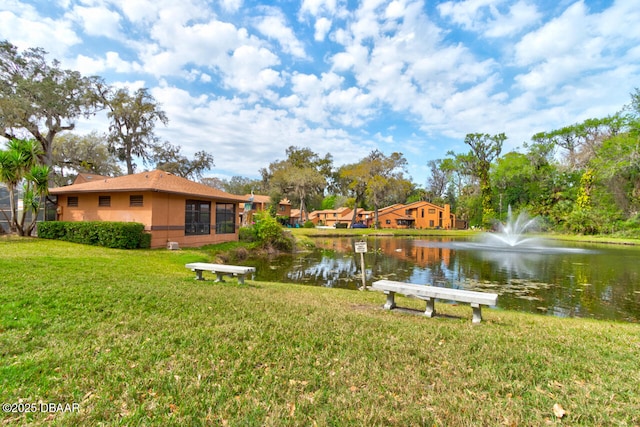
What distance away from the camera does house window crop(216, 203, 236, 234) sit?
18.8 m

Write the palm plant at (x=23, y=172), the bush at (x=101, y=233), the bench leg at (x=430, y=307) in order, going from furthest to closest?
1. the bush at (x=101, y=233)
2. the palm plant at (x=23, y=172)
3. the bench leg at (x=430, y=307)

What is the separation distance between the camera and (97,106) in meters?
24.2

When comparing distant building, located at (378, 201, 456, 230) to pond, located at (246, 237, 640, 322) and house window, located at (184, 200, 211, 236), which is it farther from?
house window, located at (184, 200, 211, 236)

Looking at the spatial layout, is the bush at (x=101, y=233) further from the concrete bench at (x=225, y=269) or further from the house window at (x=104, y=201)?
the concrete bench at (x=225, y=269)

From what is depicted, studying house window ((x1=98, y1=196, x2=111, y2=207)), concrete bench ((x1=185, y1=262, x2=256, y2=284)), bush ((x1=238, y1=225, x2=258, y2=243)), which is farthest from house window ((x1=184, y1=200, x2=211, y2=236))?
concrete bench ((x1=185, y1=262, x2=256, y2=284))

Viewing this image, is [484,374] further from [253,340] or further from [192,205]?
[192,205]

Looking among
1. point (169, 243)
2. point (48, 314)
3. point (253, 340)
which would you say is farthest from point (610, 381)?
point (169, 243)

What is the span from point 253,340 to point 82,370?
172 cm

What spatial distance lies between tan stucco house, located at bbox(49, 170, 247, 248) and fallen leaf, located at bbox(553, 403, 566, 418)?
49.0 ft

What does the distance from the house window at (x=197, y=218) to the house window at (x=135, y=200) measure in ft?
7.59

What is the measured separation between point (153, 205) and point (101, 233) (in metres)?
2.37

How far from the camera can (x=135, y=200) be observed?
581 inches

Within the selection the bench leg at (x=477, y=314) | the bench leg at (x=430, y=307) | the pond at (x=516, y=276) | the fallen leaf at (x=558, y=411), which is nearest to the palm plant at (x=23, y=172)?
the pond at (x=516, y=276)

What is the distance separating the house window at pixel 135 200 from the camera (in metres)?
14.7
